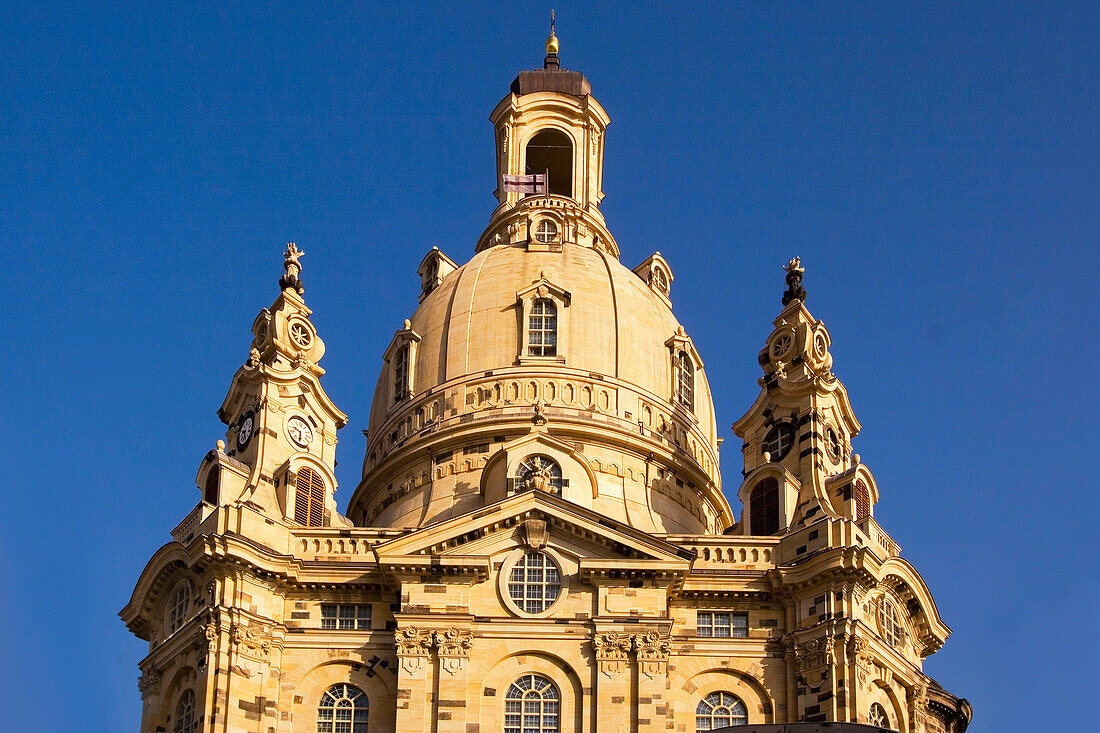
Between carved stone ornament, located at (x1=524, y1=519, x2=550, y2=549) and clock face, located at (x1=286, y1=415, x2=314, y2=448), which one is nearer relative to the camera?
carved stone ornament, located at (x1=524, y1=519, x2=550, y2=549)

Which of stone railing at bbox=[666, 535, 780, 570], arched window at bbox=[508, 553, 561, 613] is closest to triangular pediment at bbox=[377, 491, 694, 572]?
arched window at bbox=[508, 553, 561, 613]

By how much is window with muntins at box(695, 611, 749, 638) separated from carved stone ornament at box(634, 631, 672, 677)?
2.46 meters

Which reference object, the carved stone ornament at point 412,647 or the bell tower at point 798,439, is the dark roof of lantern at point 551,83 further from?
the carved stone ornament at point 412,647

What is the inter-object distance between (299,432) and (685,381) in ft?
58.7

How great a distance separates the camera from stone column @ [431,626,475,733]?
73.4 meters

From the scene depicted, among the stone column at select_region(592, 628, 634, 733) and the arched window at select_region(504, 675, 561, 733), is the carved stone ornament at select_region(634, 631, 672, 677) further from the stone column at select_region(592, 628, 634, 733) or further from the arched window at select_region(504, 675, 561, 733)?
the arched window at select_region(504, 675, 561, 733)

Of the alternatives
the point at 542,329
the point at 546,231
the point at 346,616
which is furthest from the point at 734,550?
the point at 546,231

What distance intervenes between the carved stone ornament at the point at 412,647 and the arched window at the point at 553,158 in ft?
124

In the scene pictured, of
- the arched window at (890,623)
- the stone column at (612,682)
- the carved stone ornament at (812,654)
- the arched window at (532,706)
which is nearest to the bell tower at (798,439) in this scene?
the arched window at (890,623)

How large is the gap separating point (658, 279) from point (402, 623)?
3020 centimetres

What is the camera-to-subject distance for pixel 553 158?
10888 cm

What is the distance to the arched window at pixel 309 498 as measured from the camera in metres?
83.6

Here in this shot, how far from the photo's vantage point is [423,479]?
87375 millimetres

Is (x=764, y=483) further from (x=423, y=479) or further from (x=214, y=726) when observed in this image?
(x=214, y=726)
